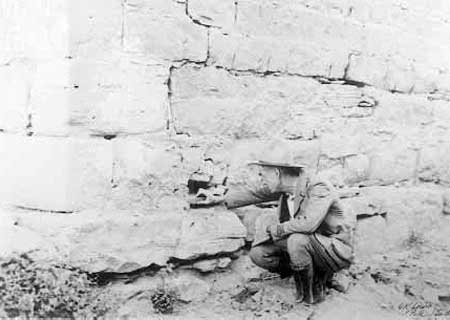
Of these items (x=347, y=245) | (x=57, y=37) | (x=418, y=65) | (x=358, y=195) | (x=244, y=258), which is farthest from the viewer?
(x=418, y=65)

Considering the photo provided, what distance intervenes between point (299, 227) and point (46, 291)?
1498mm

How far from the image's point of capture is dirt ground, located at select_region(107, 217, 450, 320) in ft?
13.1

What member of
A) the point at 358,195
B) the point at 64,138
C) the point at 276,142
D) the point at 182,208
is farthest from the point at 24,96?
the point at 358,195

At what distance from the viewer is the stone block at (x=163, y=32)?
387 cm

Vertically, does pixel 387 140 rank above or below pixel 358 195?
above

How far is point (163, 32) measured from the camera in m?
3.98

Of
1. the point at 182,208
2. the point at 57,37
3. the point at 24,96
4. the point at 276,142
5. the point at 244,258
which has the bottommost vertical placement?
Answer: the point at 244,258

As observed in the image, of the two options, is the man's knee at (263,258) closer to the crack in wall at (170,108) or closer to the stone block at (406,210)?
the crack in wall at (170,108)

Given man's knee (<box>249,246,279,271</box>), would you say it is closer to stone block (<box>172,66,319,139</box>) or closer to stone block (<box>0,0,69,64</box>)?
stone block (<box>172,66,319,139</box>)

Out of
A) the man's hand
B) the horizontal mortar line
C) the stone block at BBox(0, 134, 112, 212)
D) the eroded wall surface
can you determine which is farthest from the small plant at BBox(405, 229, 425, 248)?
the stone block at BBox(0, 134, 112, 212)

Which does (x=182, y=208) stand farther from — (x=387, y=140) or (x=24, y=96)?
(x=387, y=140)

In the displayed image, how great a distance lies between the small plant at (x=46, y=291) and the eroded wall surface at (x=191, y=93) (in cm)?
35

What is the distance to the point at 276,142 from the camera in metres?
4.59

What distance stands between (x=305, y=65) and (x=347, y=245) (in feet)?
4.37
